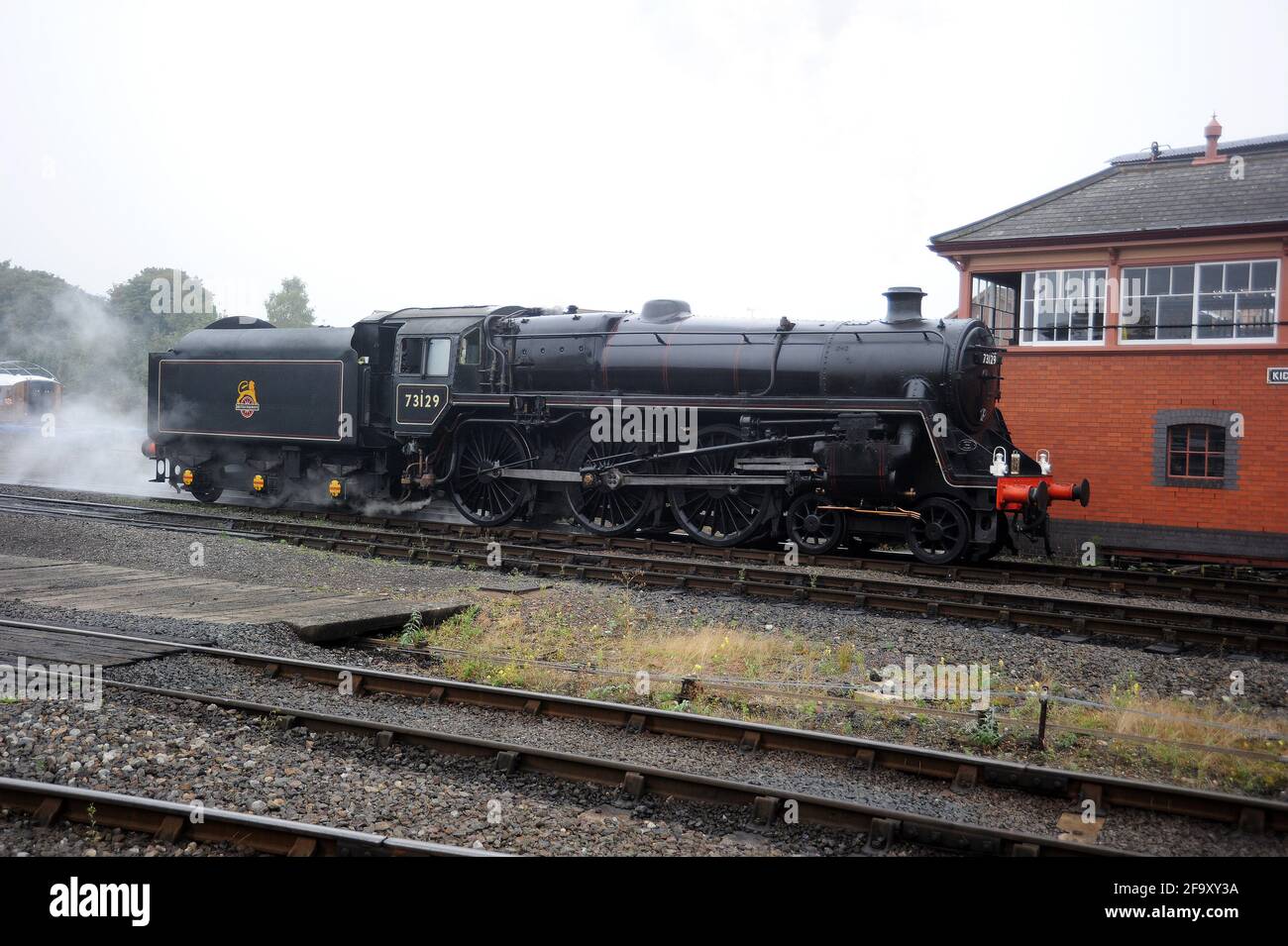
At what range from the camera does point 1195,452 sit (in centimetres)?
1528

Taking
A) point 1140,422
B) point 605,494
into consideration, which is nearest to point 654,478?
point 605,494

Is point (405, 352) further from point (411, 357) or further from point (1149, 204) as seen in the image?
point (1149, 204)

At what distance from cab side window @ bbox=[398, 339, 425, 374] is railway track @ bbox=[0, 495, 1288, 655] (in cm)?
253

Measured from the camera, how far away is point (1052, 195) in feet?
57.3

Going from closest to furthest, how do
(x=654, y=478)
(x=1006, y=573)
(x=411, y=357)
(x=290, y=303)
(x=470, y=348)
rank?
(x=1006, y=573), (x=654, y=478), (x=470, y=348), (x=411, y=357), (x=290, y=303)

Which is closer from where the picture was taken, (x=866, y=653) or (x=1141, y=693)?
(x=1141, y=693)

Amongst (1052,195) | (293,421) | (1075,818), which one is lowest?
(1075,818)

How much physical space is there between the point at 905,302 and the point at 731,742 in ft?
26.8
